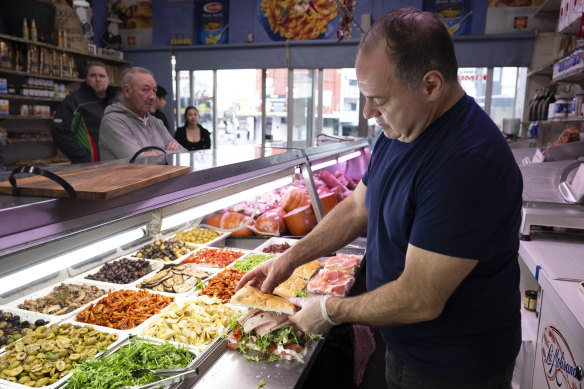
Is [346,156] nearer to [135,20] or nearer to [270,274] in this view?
[270,274]

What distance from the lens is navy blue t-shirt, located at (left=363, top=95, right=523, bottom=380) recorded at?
1247 mm

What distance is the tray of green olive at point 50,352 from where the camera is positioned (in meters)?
1.63

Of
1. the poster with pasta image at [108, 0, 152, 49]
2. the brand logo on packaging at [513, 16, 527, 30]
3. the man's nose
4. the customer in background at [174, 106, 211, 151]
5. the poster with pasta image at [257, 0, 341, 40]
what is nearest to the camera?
the man's nose

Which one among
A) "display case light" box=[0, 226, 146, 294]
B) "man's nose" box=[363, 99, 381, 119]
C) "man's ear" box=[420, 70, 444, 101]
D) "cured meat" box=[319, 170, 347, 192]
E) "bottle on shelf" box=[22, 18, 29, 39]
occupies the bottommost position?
"cured meat" box=[319, 170, 347, 192]

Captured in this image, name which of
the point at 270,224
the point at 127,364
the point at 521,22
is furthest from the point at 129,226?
the point at 521,22

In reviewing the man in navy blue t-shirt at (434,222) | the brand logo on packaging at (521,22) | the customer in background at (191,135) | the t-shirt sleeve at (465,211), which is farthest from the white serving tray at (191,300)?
the brand logo on packaging at (521,22)

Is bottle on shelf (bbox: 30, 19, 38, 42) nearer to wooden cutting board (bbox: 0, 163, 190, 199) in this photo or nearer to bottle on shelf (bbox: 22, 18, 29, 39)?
bottle on shelf (bbox: 22, 18, 29, 39)

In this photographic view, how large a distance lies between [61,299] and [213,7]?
10.1m

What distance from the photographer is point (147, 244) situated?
3164 mm

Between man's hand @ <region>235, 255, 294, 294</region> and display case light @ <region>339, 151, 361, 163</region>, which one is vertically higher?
display case light @ <region>339, 151, 361, 163</region>

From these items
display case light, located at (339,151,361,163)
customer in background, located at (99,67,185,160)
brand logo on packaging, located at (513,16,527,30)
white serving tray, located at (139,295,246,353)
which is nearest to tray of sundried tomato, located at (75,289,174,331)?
white serving tray, located at (139,295,246,353)

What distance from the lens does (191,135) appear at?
7773 millimetres

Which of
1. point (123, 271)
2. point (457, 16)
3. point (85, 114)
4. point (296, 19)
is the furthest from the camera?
point (296, 19)

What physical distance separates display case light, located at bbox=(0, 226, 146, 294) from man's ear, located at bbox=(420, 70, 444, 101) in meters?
1.21
